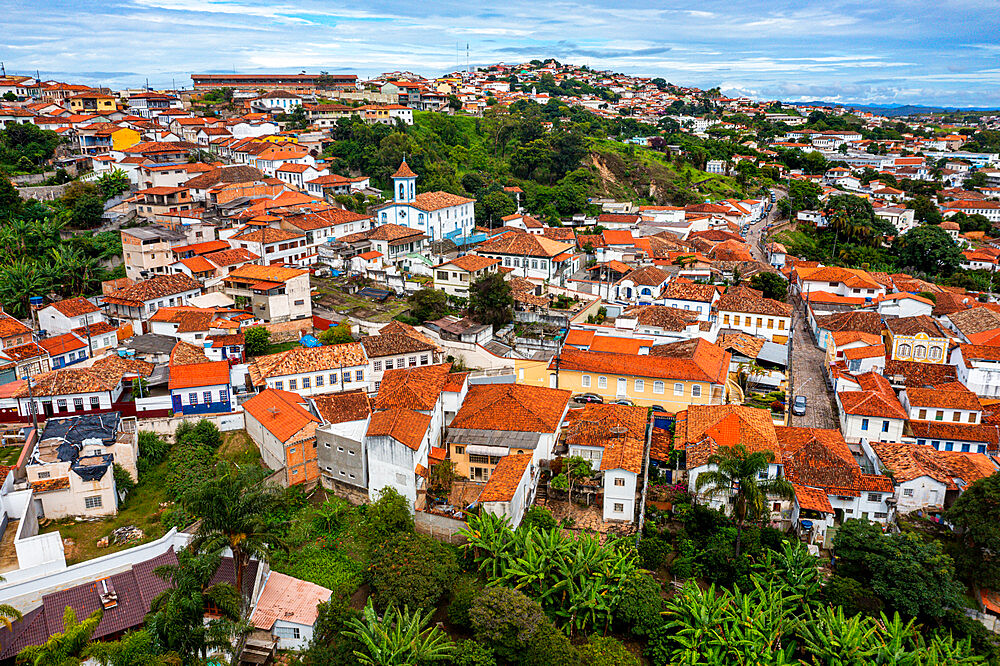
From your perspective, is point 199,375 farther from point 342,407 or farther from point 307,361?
point 342,407

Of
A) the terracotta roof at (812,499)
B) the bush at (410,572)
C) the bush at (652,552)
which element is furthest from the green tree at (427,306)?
the terracotta roof at (812,499)

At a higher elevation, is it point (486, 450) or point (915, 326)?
point (915, 326)

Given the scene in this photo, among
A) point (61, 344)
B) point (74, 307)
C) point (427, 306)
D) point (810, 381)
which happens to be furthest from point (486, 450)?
point (74, 307)

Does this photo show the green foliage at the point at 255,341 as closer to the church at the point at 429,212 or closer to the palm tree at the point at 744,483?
the church at the point at 429,212

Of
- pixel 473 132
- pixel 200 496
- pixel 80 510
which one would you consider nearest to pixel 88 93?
pixel 473 132

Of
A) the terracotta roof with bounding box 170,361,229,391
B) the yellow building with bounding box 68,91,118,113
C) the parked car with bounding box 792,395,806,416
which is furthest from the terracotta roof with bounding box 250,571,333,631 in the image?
the yellow building with bounding box 68,91,118,113

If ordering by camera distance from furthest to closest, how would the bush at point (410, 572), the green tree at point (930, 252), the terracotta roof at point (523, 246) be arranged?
the green tree at point (930, 252) → the terracotta roof at point (523, 246) → the bush at point (410, 572)

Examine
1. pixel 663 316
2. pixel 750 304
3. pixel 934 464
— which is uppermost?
pixel 750 304
